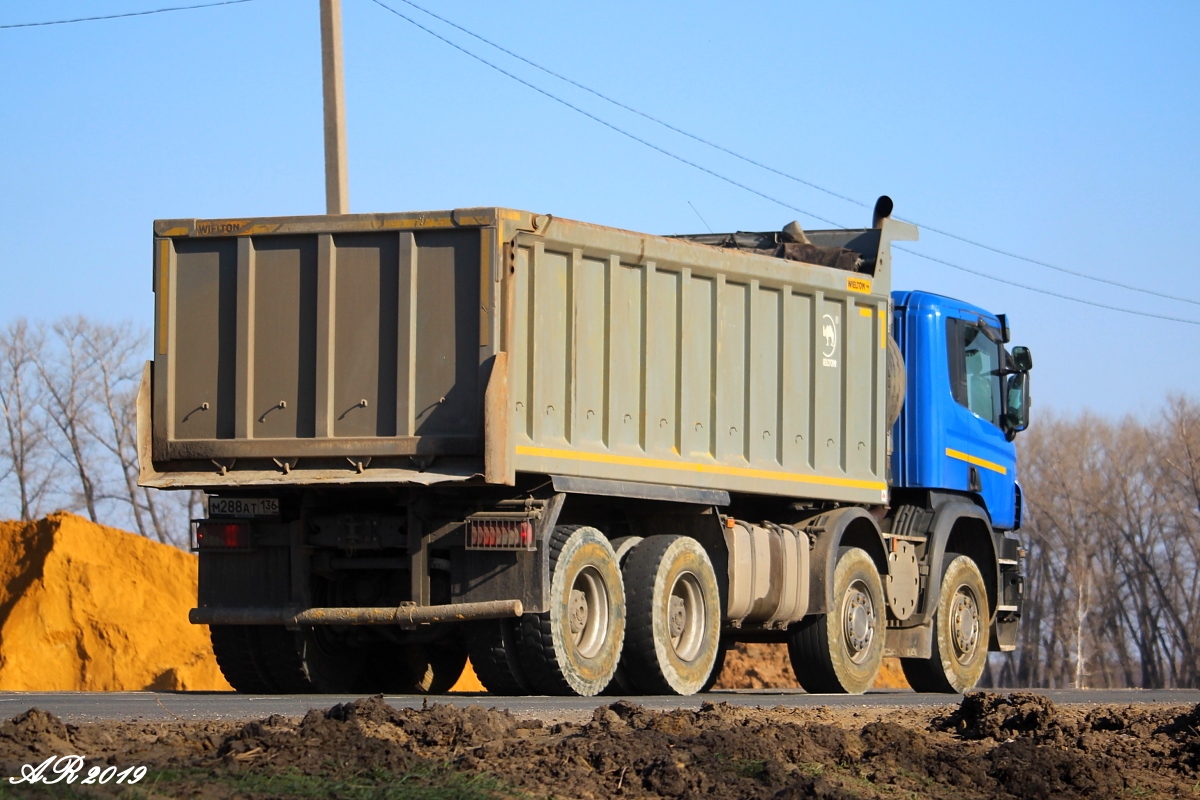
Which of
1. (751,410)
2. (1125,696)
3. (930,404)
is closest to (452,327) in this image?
(751,410)

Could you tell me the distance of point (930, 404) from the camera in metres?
15.6

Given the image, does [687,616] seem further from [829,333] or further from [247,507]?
[247,507]

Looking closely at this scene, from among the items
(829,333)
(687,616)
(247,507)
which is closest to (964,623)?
(829,333)

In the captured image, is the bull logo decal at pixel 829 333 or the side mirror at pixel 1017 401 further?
the side mirror at pixel 1017 401

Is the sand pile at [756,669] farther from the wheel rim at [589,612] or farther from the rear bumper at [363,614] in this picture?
the rear bumper at [363,614]

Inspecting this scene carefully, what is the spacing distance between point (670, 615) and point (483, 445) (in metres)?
2.50

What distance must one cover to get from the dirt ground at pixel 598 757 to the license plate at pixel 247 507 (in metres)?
3.97

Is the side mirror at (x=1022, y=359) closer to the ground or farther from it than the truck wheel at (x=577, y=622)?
farther from it

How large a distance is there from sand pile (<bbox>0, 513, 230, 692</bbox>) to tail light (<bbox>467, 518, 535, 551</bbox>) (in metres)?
12.7

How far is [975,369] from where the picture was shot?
16.5 m

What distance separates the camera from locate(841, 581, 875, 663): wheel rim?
14633mm

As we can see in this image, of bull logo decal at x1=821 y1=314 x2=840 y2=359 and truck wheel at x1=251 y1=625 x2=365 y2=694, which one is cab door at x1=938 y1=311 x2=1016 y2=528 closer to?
bull logo decal at x1=821 y1=314 x2=840 y2=359

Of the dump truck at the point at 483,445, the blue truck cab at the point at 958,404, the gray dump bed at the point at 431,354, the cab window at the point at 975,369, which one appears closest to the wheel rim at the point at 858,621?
the dump truck at the point at 483,445

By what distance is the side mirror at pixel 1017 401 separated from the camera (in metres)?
17.0
